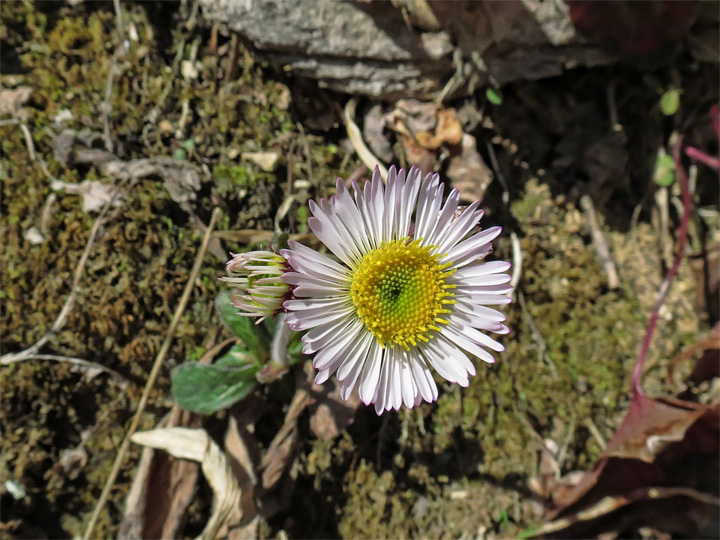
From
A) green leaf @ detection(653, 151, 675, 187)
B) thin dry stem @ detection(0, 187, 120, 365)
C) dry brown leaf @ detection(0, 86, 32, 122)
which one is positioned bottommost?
thin dry stem @ detection(0, 187, 120, 365)

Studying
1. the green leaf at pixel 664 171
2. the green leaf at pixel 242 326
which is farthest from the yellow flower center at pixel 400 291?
the green leaf at pixel 664 171

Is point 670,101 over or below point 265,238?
over

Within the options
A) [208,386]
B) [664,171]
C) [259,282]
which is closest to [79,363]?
[208,386]

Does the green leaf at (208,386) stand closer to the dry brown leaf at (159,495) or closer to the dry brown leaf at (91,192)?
the dry brown leaf at (159,495)

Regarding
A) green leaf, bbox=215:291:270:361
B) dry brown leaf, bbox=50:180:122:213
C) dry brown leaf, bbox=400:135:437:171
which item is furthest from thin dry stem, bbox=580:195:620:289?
dry brown leaf, bbox=50:180:122:213

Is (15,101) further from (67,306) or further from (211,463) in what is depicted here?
(211,463)

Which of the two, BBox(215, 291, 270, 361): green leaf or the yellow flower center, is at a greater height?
the yellow flower center

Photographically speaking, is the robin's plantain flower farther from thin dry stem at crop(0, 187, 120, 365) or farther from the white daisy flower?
thin dry stem at crop(0, 187, 120, 365)

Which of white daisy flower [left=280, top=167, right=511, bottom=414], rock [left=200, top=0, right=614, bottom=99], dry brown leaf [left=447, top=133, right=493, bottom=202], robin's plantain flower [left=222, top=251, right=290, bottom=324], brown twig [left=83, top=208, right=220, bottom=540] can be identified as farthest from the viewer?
dry brown leaf [left=447, top=133, right=493, bottom=202]

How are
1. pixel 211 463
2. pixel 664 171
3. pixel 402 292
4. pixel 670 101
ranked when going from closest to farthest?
pixel 402 292 → pixel 211 463 → pixel 670 101 → pixel 664 171
